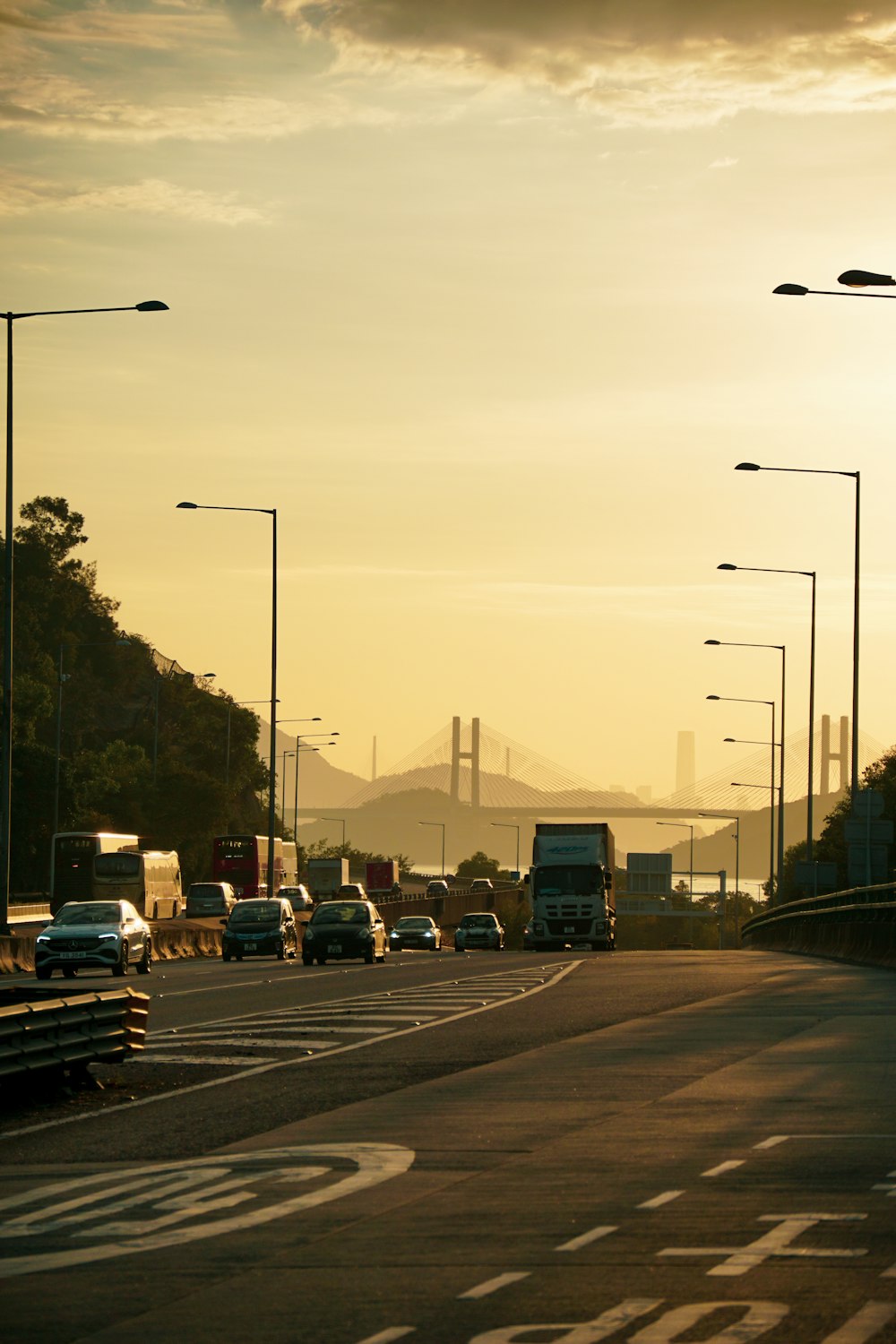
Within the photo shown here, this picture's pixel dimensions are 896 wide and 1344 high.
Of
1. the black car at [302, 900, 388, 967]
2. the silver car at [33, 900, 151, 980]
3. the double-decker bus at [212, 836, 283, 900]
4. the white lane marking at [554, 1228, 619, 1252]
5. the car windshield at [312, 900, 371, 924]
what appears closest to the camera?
the white lane marking at [554, 1228, 619, 1252]

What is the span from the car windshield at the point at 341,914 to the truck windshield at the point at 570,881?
1316 cm

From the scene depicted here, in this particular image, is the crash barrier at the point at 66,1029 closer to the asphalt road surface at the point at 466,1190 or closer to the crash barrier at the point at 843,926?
the asphalt road surface at the point at 466,1190

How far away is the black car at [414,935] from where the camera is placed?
242 feet

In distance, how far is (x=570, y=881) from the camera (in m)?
58.0

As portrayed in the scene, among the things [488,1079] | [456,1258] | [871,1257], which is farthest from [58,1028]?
[871,1257]

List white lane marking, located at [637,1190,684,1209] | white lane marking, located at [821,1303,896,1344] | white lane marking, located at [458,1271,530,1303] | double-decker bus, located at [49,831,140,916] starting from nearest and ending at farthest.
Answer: white lane marking, located at [821,1303,896,1344] < white lane marking, located at [458,1271,530,1303] < white lane marking, located at [637,1190,684,1209] < double-decker bus, located at [49,831,140,916]

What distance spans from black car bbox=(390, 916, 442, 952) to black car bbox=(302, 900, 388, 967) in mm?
28387

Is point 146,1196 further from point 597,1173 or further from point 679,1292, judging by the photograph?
point 679,1292

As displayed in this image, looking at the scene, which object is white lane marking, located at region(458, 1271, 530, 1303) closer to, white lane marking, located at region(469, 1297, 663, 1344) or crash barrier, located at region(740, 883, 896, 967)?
white lane marking, located at region(469, 1297, 663, 1344)

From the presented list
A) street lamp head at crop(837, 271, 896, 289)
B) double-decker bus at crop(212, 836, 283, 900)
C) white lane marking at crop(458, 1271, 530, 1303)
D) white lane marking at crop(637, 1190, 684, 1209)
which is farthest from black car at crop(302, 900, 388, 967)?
double-decker bus at crop(212, 836, 283, 900)

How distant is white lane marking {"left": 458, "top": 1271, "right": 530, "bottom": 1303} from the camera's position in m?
7.81

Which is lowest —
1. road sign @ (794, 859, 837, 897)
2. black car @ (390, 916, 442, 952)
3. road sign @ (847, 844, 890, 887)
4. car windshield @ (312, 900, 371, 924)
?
black car @ (390, 916, 442, 952)

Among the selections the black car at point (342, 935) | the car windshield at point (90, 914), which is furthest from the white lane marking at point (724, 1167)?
the black car at point (342, 935)

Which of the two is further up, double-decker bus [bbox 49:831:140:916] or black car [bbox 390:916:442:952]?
double-decker bus [bbox 49:831:140:916]
